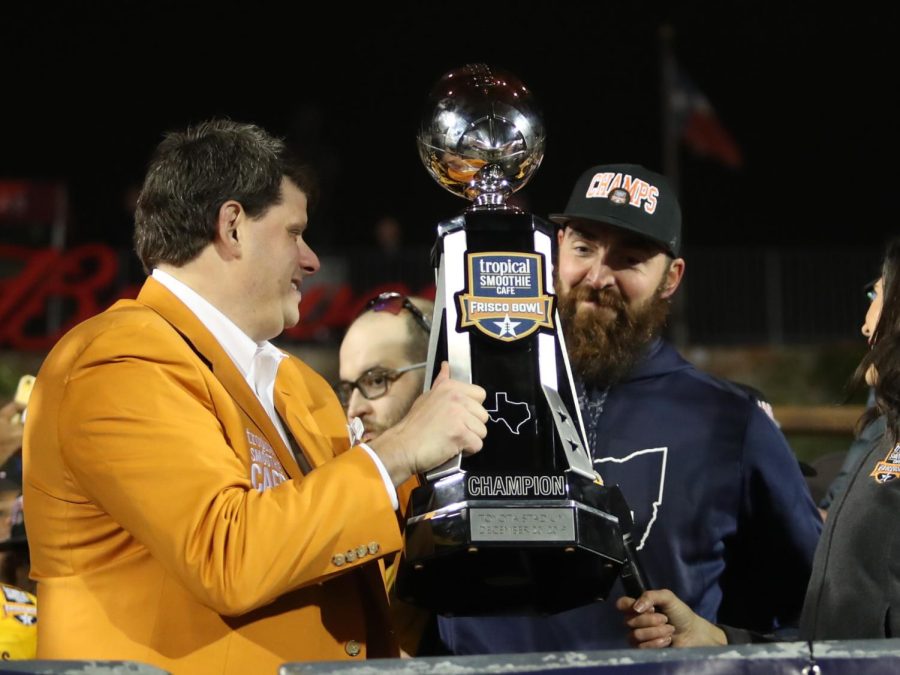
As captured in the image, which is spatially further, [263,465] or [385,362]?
[385,362]

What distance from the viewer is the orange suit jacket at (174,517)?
211 cm

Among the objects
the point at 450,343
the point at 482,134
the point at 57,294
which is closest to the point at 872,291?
the point at 482,134

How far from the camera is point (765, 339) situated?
17406mm

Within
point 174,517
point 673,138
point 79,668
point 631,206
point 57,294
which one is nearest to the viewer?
point 79,668

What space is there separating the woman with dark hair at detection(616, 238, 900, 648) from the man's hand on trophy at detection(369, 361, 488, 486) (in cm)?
69

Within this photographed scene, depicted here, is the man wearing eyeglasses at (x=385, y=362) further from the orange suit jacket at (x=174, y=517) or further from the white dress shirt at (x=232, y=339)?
the orange suit jacket at (x=174, y=517)

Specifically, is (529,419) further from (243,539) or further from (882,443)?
(882,443)

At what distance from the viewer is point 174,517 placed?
2.11 metres

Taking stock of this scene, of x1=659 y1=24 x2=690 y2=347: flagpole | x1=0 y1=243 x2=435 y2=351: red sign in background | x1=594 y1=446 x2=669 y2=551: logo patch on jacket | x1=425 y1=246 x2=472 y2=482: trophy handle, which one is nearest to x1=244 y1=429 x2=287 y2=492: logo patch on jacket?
Answer: x1=425 y1=246 x2=472 y2=482: trophy handle

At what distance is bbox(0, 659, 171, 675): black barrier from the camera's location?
5.63ft

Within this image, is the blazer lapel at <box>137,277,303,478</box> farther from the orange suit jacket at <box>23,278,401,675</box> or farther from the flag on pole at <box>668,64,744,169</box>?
the flag on pole at <box>668,64,744,169</box>

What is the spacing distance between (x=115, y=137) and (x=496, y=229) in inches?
1006

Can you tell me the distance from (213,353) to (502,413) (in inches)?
22.0

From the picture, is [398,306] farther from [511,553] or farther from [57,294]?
[57,294]
